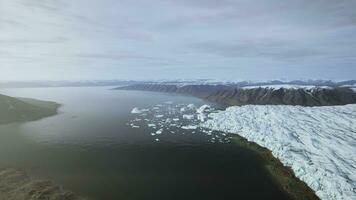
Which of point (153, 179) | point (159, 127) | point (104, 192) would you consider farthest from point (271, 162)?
point (159, 127)

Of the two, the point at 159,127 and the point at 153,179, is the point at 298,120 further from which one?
the point at 153,179

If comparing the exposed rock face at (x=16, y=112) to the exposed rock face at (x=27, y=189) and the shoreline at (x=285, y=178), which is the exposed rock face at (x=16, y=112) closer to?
the exposed rock face at (x=27, y=189)

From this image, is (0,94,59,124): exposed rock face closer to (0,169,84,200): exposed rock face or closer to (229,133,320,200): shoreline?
(0,169,84,200): exposed rock face

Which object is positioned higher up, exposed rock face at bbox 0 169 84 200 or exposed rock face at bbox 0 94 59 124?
exposed rock face at bbox 0 94 59 124

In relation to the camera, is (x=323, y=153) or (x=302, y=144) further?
(x=302, y=144)

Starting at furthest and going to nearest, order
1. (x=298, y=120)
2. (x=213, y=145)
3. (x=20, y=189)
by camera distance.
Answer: (x=298, y=120) < (x=213, y=145) < (x=20, y=189)

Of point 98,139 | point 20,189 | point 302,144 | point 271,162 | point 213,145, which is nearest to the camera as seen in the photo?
point 20,189

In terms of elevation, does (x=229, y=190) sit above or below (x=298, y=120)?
below

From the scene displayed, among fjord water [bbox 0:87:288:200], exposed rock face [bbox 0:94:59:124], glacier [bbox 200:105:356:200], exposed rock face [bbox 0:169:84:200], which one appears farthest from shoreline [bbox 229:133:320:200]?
exposed rock face [bbox 0:94:59:124]
